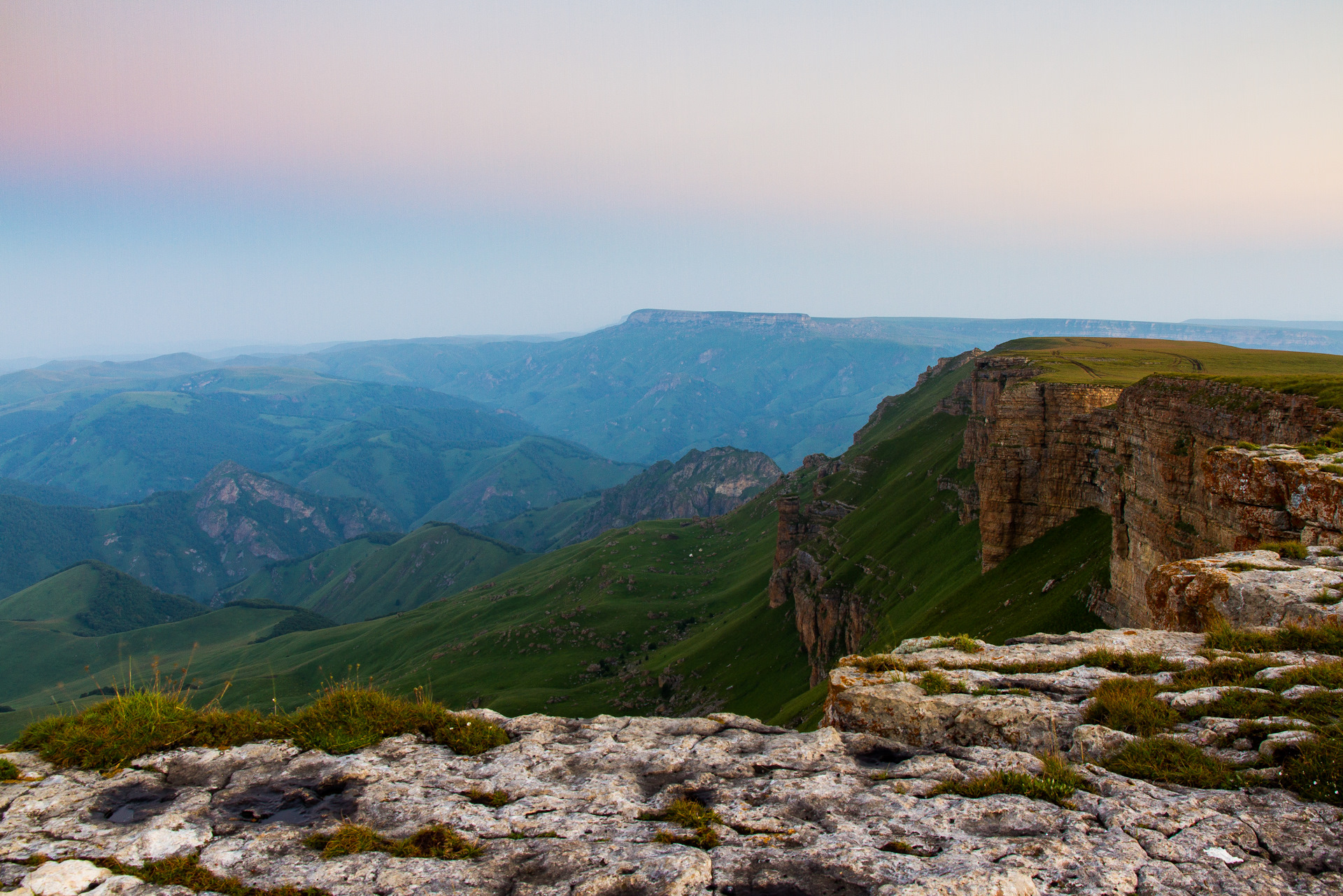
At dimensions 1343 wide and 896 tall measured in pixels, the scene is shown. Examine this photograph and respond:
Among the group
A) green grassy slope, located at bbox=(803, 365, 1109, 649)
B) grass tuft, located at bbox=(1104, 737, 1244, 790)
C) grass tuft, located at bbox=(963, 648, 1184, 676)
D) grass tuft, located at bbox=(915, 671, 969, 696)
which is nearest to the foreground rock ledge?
grass tuft, located at bbox=(1104, 737, 1244, 790)

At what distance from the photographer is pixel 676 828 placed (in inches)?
338

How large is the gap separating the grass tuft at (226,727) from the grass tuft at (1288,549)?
59.6 ft

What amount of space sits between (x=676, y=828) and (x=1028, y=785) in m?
4.63

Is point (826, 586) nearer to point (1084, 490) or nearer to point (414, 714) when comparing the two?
point (1084, 490)

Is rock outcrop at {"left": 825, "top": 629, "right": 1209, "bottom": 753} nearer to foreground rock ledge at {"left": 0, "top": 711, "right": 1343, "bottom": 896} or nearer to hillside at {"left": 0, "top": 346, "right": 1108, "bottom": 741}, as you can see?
foreground rock ledge at {"left": 0, "top": 711, "right": 1343, "bottom": 896}

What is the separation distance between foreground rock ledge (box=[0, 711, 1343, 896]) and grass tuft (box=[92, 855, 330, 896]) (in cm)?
15

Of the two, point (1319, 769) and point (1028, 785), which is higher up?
point (1319, 769)

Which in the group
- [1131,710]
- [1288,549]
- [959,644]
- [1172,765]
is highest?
[1288,549]

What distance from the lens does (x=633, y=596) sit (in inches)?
6319

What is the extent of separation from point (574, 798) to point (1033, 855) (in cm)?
590

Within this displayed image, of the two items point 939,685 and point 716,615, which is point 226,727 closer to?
point 939,685

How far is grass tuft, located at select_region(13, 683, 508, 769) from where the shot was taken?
34.6 feet

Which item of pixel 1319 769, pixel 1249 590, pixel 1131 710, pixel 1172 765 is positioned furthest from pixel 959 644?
pixel 1319 769

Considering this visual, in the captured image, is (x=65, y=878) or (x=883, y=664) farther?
(x=883, y=664)
